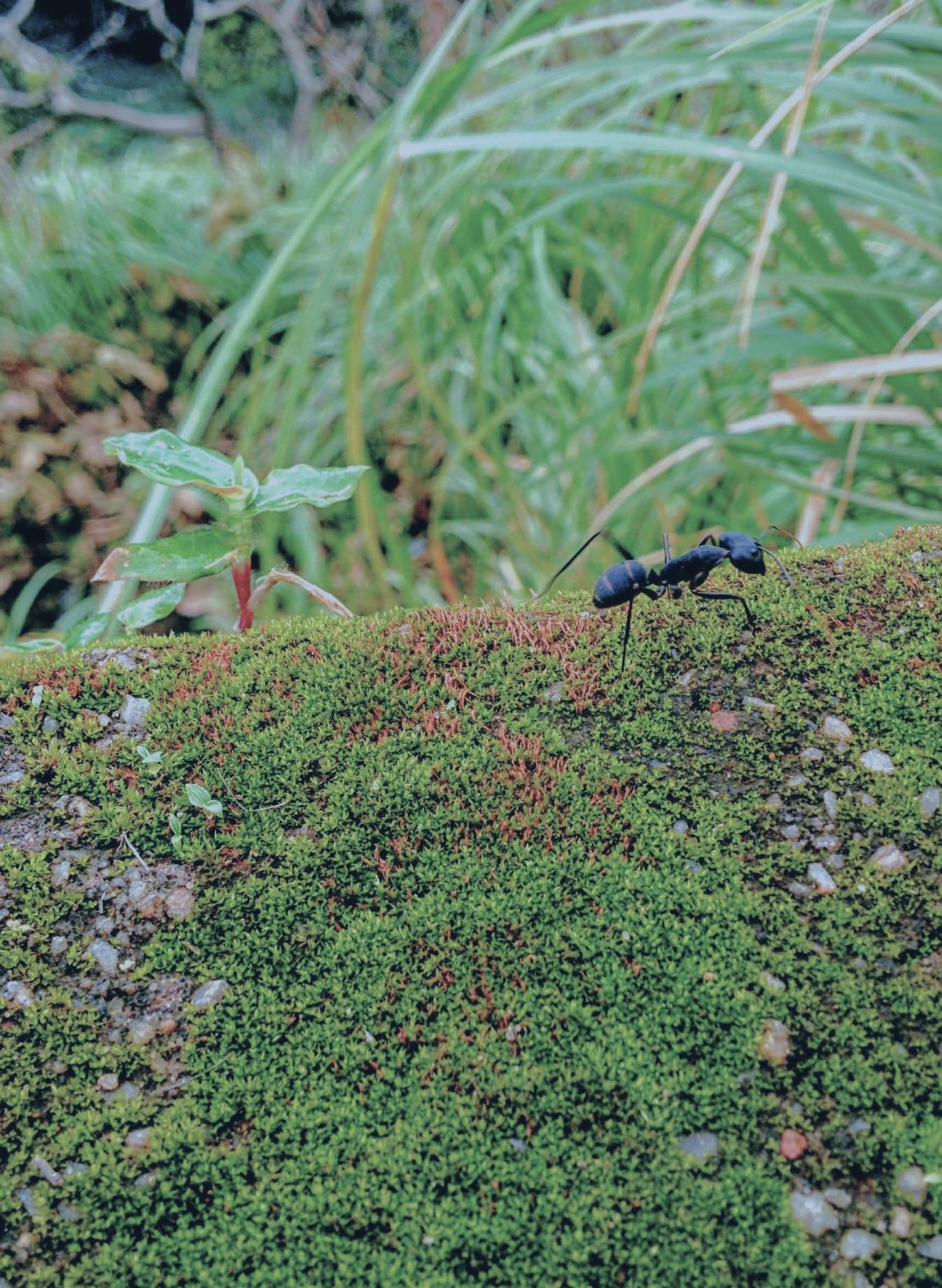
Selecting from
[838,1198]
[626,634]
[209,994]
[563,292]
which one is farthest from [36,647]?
[563,292]

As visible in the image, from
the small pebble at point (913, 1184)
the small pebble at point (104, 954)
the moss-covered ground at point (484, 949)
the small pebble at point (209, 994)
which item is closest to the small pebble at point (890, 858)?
the moss-covered ground at point (484, 949)

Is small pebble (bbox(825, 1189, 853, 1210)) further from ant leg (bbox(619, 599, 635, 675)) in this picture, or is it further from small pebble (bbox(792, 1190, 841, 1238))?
ant leg (bbox(619, 599, 635, 675))

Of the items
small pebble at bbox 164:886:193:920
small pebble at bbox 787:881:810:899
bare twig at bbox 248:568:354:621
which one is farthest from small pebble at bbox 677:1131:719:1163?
bare twig at bbox 248:568:354:621

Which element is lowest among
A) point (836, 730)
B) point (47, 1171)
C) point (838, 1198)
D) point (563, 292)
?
point (47, 1171)

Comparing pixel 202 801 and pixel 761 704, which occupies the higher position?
pixel 761 704

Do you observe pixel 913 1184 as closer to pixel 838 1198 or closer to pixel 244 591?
pixel 838 1198
